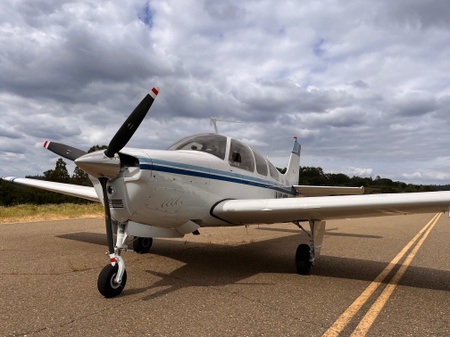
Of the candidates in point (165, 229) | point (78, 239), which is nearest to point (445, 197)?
point (165, 229)

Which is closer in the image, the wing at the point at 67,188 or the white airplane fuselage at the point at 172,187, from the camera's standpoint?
the white airplane fuselage at the point at 172,187

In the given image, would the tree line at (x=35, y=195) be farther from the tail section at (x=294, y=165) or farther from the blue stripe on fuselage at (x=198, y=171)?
the blue stripe on fuselage at (x=198, y=171)

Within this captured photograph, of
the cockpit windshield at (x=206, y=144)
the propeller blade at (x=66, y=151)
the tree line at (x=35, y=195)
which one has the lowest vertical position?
the tree line at (x=35, y=195)

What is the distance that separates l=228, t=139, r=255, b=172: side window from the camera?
257 inches

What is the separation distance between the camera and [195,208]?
5.51 meters

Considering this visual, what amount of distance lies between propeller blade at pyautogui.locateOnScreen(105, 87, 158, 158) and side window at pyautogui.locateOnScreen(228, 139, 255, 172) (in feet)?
7.57

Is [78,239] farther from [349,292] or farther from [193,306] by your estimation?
[349,292]

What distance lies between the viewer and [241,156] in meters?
6.82

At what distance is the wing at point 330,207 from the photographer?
15.7 feet

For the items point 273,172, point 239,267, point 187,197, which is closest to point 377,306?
point 239,267

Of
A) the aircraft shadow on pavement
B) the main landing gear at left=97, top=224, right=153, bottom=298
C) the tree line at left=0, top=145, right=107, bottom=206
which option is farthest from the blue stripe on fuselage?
the tree line at left=0, top=145, right=107, bottom=206

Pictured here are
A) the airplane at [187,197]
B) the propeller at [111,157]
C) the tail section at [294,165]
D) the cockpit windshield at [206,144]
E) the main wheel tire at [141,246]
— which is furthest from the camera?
the tail section at [294,165]

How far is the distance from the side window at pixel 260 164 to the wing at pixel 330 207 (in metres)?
1.44

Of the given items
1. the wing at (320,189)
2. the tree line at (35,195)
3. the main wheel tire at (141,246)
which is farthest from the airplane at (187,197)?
the tree line at (35,195)
